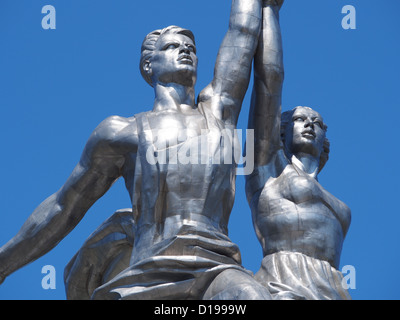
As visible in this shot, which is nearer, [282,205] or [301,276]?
[301,276]

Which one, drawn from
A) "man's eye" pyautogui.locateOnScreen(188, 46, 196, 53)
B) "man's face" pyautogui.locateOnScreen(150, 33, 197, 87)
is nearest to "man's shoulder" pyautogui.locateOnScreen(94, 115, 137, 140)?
"man's face" pyautogui.locateOnScreen(150, 33, 197, 87)

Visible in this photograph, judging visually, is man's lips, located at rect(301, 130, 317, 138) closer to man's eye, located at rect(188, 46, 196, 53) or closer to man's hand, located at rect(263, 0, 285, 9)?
man's hand, located at rect(263, 0, 285, 9)

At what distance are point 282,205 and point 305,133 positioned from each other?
138 cm

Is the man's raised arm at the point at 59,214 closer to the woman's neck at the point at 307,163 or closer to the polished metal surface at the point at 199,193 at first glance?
the polished metal surface at the point at 199,193

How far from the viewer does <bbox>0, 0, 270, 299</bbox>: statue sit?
582 inches

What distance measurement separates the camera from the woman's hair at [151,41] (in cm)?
1675

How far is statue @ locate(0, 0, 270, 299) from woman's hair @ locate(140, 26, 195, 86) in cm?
2

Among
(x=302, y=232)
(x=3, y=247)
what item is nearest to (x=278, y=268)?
(x=302, y=232)

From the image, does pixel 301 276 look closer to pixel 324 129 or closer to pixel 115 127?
pixel 324 129

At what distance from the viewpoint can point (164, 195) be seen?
15.4m

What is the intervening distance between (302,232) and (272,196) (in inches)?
24.2

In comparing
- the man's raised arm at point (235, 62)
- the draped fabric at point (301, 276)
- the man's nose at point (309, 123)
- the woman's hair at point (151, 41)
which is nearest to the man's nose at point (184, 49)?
the woman's hair at point (151, 41)

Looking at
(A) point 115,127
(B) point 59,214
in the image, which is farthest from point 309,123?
(B) point 59,214

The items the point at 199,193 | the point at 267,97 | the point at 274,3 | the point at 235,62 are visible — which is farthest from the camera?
the point at 274,3
